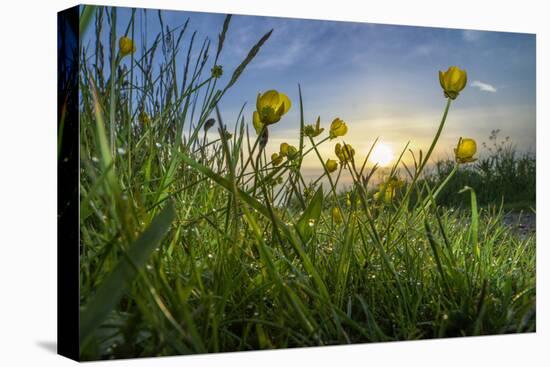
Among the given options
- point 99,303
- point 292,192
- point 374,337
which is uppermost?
point 292,192

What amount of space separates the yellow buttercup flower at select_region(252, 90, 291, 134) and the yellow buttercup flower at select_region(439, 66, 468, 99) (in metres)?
0.74

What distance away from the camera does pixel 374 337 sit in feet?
11.4

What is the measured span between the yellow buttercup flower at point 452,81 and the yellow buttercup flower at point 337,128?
0.50 m

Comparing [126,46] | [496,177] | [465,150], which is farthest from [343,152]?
[126,46]

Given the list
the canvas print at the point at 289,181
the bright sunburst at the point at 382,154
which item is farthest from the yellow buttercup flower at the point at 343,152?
the bright sunburst at the point at 382,154

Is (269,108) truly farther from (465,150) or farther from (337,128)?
(465,150)

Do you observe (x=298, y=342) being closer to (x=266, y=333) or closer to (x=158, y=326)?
(x=266, y=333)

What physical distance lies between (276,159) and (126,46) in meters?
0.72

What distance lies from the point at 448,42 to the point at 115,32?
1.49 m

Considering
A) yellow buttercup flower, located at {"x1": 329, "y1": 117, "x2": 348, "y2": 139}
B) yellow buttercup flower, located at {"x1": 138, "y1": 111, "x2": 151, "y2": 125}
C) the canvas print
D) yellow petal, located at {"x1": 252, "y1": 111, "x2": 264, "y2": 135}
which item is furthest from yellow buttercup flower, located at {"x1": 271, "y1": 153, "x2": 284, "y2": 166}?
yellow buttercup flower, located at {"x1": 138, "y1": 111, "x2": 151, "y2": 125}

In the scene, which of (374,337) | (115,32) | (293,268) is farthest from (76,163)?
(374,337)

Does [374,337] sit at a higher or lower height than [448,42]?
lower

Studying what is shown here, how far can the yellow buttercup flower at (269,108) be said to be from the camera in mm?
3395

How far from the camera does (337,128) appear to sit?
367cm
